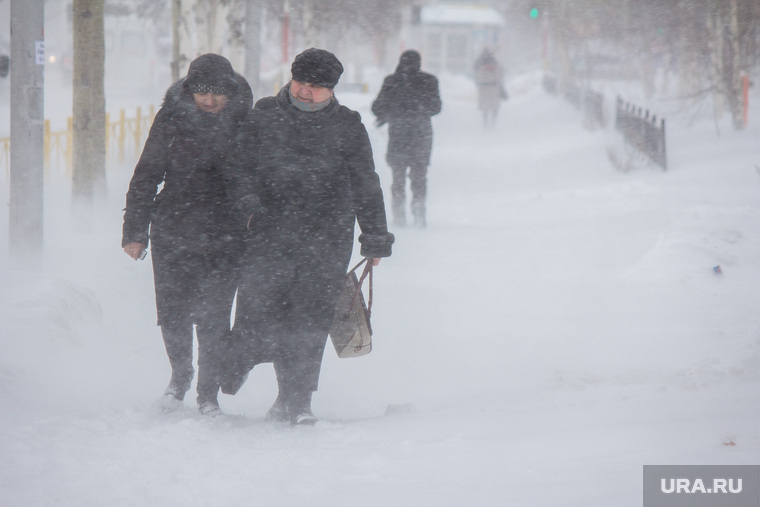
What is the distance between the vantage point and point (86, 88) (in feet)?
25.4

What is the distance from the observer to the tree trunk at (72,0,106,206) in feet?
24.6

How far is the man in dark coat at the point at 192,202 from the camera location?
3.65m

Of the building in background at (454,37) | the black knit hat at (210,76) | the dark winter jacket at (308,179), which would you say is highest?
the building in background at (454,37)

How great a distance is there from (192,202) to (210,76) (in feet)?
1.81

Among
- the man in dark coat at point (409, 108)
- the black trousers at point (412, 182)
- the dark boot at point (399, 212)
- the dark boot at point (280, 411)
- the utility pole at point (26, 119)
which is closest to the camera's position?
the dark boot at point (280, 411)

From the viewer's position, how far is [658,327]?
212 inches

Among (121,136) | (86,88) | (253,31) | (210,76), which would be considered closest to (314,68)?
(210,76)

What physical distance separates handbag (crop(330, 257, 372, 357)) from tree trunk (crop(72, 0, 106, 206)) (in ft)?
15.3

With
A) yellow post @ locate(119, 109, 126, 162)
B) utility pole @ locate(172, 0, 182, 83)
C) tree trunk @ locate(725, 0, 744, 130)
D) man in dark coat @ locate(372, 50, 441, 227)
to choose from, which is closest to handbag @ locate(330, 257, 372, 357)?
man in dark coat @ locate(372, 50, 441, 227)

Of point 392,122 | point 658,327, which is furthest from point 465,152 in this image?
point 658,327

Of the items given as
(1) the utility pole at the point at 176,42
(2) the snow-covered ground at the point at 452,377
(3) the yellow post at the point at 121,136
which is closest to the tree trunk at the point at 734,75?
(2) the snow-covered ground at the point at 452,377

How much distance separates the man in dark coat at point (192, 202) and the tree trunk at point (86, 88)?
4318 mm

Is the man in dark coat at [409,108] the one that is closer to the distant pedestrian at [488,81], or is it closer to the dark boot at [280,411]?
the dark boot at [280,411]

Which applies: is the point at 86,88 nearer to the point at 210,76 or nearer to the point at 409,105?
the point at 409,105
